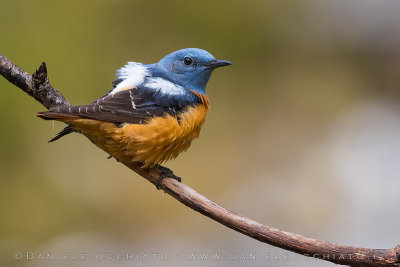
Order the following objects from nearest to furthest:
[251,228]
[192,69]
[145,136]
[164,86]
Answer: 1. [251,228]
2. [145,136]
3. [164,86]
4. [192,69]

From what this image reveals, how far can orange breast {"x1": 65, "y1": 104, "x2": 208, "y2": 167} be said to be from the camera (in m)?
3.93

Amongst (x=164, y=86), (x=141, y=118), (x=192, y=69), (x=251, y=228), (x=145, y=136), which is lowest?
(x=251, y=228)

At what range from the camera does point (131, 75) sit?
177 inches

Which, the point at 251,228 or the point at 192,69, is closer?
the point at 251,228

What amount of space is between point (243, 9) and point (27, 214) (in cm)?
397

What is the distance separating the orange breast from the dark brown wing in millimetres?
63

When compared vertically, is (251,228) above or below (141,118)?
below

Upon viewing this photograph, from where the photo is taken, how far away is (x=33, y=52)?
6.16 m

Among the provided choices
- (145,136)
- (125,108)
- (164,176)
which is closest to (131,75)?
(125,108)

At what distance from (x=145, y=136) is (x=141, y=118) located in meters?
0.16

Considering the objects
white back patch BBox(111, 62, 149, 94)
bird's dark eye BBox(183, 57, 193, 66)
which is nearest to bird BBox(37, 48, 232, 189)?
white back patch BBox(111, 62, 149, 94)

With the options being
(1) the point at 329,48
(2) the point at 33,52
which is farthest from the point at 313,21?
(2) the point at 33,52

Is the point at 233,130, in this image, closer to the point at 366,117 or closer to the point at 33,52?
the point at 366,117

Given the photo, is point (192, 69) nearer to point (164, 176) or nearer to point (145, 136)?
point (145, 136)
